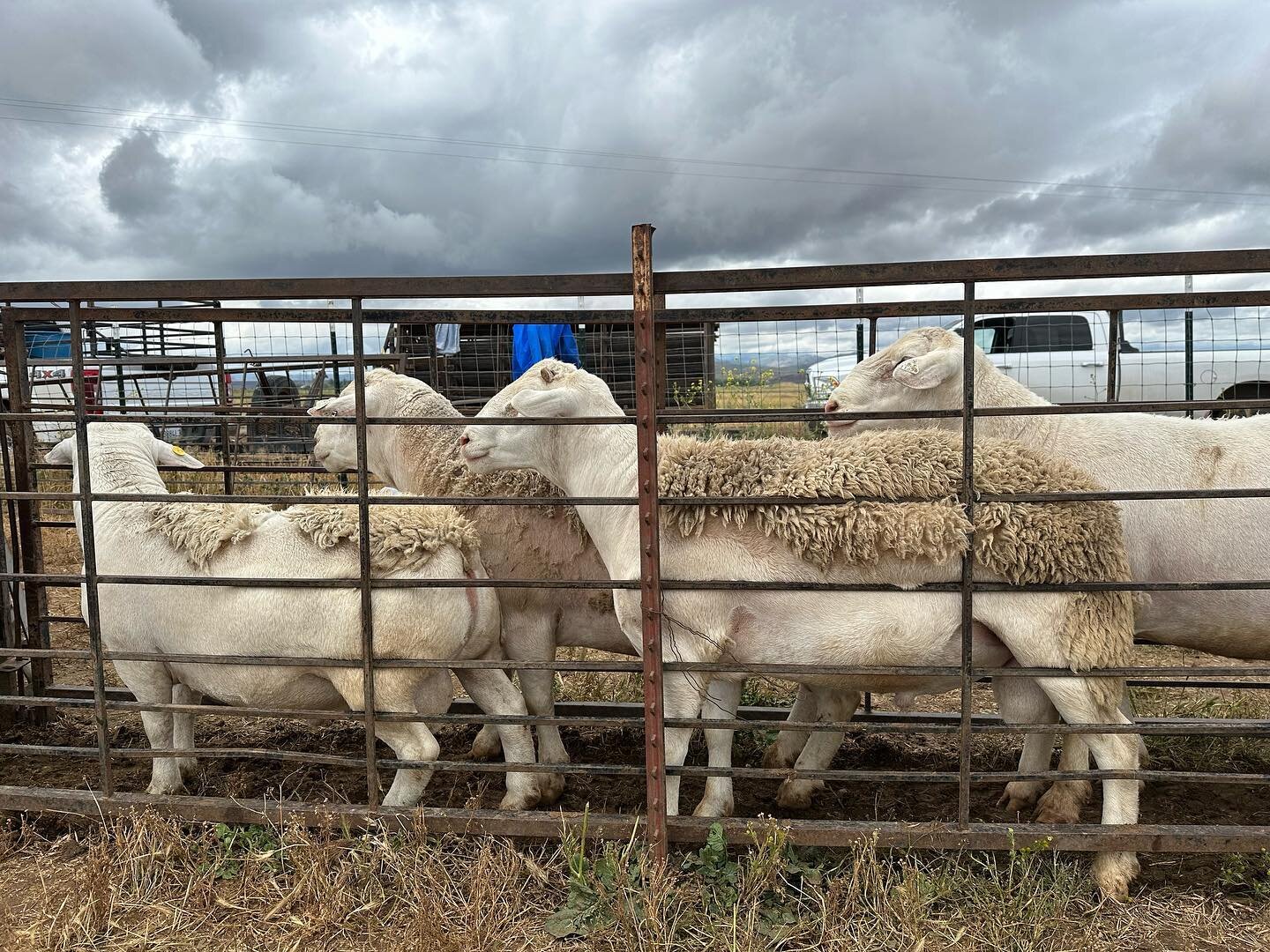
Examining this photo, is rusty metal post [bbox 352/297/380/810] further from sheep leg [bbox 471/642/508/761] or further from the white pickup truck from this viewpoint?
the white pickup truck

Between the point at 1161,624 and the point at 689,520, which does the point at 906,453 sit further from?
the point at 1161,624

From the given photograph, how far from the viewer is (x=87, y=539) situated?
398 cm

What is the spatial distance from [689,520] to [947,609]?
1089 millimetres

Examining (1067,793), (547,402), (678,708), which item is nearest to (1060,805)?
(1067,793)

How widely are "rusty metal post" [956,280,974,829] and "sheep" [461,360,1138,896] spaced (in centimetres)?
7

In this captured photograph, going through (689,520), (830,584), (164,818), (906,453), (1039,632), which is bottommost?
(164,818)

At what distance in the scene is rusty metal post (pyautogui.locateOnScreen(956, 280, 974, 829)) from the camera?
11.0 ft

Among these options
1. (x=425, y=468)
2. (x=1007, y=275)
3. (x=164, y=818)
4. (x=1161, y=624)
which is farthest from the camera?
(x=425, y=468)

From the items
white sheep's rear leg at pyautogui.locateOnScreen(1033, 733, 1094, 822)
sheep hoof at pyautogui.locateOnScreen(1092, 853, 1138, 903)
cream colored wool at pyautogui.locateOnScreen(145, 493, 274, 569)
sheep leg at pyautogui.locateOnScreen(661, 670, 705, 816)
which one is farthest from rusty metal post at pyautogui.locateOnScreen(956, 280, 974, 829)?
cream colored wool at pyautogui.locateOnScreen(145, 493, 274, 569)

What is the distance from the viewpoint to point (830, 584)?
3.56 metres

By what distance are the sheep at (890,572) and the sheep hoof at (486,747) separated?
6.07ft

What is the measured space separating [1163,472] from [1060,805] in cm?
165

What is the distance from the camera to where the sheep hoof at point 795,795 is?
4.61m

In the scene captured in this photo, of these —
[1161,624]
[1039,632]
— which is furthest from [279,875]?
[1161,624]
